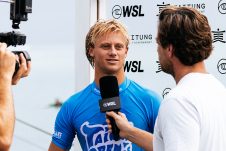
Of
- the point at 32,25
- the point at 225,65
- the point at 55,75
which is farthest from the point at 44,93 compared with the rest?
the point at 225,65

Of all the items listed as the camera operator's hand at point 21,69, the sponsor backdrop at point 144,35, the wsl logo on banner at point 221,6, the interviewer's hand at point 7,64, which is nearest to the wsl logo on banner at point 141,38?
the sponsor backdrop at point 144,35

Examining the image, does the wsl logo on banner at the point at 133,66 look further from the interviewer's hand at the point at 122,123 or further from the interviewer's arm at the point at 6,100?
the interviewer's arm at the point at 6,100

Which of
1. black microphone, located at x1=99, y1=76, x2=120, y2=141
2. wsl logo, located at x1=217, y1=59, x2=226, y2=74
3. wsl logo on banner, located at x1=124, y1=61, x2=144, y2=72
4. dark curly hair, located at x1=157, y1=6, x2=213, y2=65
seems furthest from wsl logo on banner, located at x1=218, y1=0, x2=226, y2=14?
dark curly hair, located at x1=157, y1=6, x2=213, y2=65

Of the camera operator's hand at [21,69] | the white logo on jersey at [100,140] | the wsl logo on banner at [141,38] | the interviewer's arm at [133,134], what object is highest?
the wsl logo on banner at [141,38]

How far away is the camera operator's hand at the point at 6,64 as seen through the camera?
215 centimetres

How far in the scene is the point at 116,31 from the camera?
3.16 meters

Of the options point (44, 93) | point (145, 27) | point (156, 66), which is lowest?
point (44, 93)

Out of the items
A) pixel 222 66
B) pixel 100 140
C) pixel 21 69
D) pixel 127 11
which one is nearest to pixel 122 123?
pixel 100 140

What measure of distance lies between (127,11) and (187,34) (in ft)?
7.37

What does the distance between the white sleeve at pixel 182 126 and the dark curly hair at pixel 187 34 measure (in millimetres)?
234

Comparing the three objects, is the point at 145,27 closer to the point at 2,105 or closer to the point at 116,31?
the point at 116,31

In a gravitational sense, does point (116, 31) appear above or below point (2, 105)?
above

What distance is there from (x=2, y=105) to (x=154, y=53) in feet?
7.58

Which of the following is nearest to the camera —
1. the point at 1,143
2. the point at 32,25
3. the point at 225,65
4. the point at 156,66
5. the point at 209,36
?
the point at 1,143
